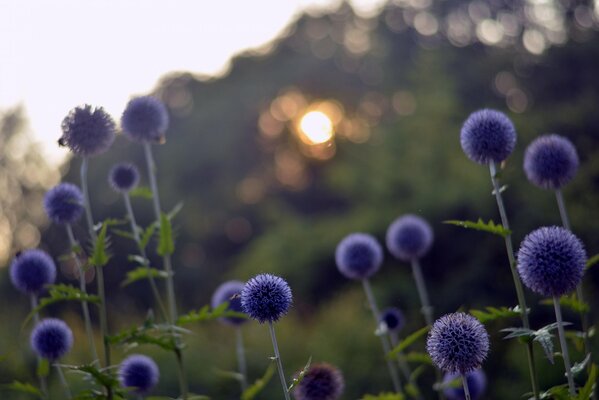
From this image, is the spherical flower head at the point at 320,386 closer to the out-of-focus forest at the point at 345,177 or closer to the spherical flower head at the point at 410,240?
the out-of-focus forest at the point at 345,177

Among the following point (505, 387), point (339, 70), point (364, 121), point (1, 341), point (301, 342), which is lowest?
point (505, 387)

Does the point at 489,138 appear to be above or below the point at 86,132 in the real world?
below

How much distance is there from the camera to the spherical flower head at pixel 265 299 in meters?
3.30

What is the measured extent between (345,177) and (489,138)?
44.2 ft

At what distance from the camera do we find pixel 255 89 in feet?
91.2

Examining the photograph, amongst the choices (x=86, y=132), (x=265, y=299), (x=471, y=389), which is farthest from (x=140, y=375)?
(x=471, y=389)

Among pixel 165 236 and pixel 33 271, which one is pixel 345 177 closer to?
pixel 33 271

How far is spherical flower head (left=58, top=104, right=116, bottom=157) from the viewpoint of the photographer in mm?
4234

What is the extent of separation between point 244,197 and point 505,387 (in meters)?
16.1

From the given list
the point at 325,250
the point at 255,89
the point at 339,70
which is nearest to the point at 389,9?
the point at 339,70

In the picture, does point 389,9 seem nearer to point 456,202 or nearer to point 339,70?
point 339,70

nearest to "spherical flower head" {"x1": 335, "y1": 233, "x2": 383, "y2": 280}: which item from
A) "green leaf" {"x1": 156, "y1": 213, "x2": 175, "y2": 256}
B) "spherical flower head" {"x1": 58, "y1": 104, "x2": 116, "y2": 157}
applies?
"green leaf" {"x1": 156, "y1": 213, "x2": 175, "y2": 256}

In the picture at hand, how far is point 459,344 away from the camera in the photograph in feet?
10.1

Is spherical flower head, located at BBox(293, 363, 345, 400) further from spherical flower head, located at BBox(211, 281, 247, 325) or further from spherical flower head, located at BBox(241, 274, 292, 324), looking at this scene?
spherical flower head, located at BBox(211, 281, 247, 325)
